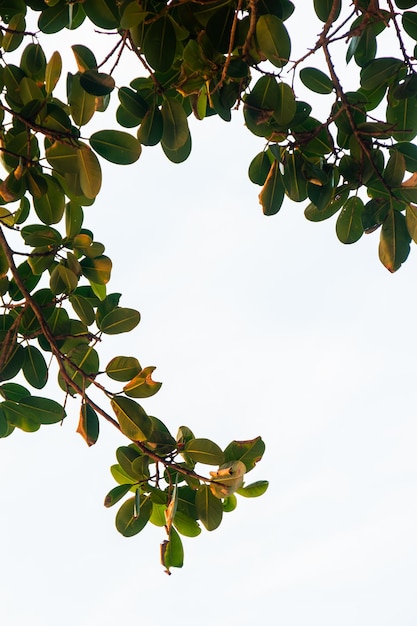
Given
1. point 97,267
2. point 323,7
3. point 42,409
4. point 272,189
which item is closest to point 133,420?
point 42,409

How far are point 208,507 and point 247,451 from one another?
0.16 metres

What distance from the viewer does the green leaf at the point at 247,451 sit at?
175 centimetres

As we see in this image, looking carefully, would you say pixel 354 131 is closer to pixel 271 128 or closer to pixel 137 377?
pixel 271 128

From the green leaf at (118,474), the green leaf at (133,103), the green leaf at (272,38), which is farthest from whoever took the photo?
the green leaf at (118,474)

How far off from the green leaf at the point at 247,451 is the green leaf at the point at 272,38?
2.72 feet

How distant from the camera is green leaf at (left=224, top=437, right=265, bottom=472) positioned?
1752 mm

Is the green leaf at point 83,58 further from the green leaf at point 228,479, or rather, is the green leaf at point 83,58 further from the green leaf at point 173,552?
the green leaf at point 173,552

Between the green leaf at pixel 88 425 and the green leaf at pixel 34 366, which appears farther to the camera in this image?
the green leaf at pixel 34 366

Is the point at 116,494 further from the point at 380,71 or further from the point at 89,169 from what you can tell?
the point at 380,71

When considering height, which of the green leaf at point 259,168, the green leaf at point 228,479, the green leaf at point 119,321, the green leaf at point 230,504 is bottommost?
the green leaf at point 228,479

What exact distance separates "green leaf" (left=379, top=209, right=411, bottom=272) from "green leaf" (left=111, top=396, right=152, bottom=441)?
667 mm

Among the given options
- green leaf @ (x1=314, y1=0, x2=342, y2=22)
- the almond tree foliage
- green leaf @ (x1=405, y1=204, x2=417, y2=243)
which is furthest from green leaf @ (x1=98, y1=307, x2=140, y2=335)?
green leaf @ (x1=314, y1=0, x2=342, y2=22)

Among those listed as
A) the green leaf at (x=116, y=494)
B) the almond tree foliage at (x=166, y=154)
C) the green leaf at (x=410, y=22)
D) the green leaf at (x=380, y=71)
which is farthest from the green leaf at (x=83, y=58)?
the green leaf at (x=116, y=494)

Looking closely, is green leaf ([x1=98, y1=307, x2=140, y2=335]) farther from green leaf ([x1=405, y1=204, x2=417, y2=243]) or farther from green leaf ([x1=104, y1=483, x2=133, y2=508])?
green leaf ([x1=405, y1=204, x2=417, y2=243])
